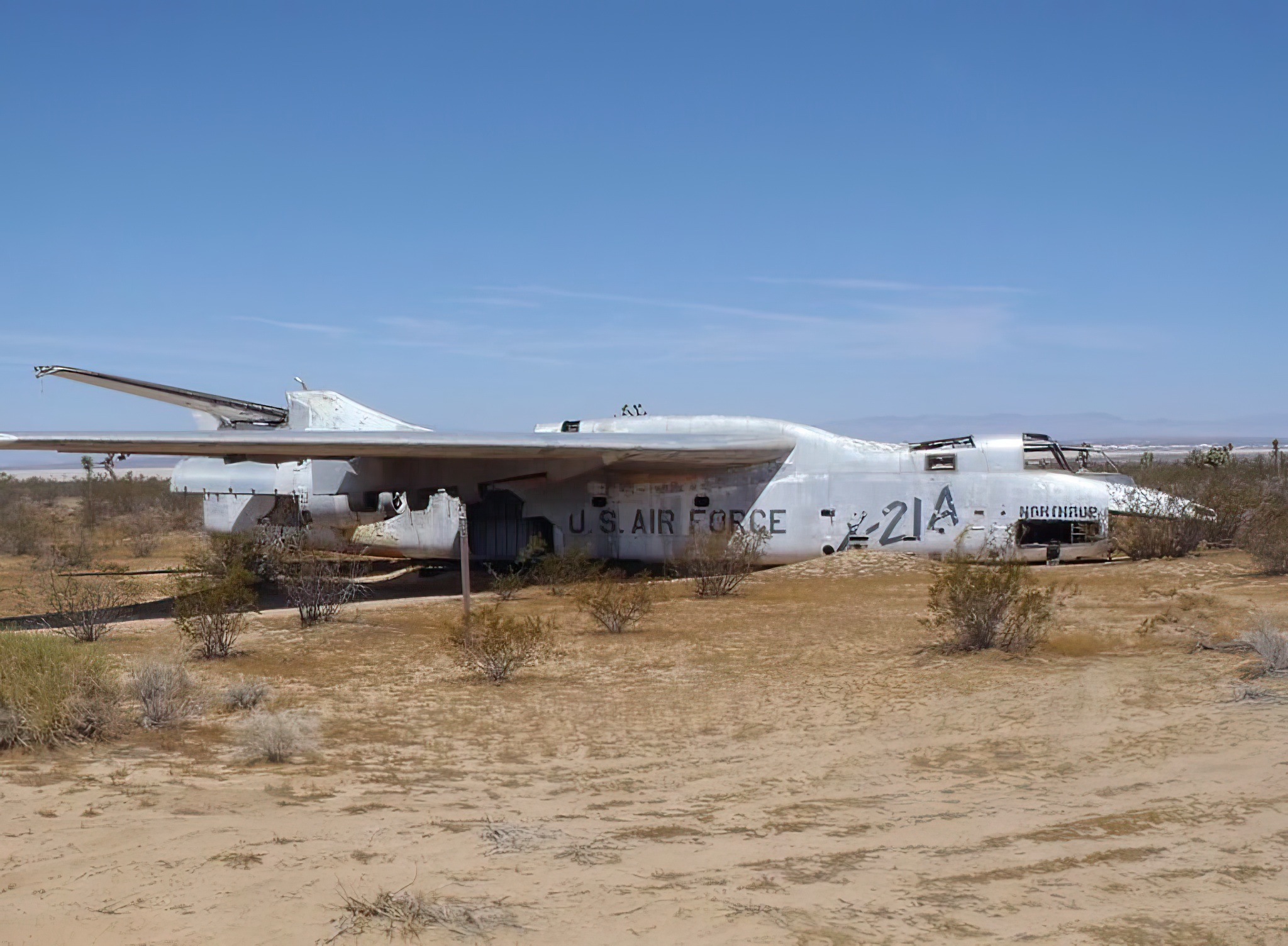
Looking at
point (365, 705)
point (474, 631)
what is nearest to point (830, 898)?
point (365, 705)

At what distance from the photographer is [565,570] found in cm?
1997

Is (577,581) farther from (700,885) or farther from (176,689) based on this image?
(700,885)

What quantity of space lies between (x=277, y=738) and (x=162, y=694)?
6.06 ft

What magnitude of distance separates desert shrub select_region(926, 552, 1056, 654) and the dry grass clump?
7.75 metres

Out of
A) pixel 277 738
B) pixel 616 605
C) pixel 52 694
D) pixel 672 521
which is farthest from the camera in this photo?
pixel 672 521

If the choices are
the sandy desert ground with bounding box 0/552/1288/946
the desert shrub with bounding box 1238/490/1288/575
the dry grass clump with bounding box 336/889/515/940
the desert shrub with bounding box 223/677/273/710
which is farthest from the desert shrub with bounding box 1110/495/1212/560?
the dry grass clump with bounding box 336/889/515/940

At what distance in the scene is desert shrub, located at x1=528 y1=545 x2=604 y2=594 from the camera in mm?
19812

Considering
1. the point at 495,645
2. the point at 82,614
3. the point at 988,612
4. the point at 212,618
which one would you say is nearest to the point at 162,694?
the point at 495,645

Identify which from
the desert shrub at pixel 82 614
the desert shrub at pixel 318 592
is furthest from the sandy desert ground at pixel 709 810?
the desert shrub at pixel 318 592

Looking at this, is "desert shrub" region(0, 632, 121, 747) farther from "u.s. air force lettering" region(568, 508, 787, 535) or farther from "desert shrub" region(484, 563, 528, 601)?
"u.s. air force lettering" region(568, 508, 787, 535)

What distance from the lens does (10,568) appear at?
27.5 m

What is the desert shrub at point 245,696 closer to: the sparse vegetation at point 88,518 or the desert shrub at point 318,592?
the desert shrub at point 318,592

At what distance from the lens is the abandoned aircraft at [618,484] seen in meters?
18.7

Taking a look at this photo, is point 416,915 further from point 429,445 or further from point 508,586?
point 508,586
